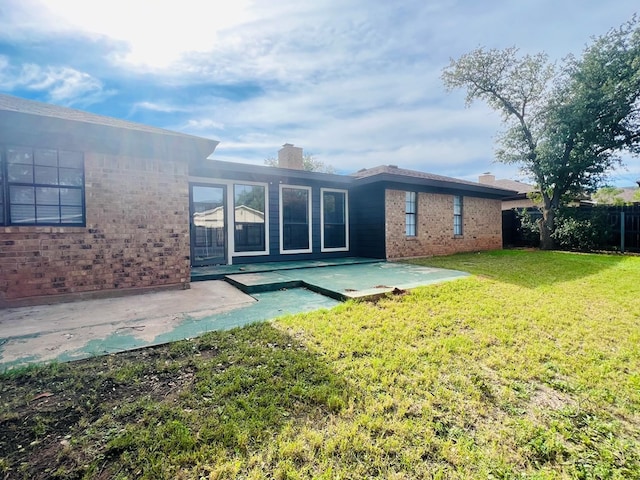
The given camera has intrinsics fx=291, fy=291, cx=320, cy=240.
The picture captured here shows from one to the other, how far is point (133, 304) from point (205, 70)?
659cm

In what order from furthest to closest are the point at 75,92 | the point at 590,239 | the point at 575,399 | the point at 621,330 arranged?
the point at 590,239 → the point at 75,92 → the point at 621,330 → the point at 575,399

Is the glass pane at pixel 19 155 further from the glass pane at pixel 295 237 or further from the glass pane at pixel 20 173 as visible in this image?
the glass pane at pixel 295 237

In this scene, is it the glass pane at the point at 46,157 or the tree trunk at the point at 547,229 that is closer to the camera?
the glass pane at the point at 46,157

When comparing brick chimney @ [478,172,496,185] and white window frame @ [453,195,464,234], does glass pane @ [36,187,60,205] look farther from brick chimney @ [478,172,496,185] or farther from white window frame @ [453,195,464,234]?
brick chimney @ [478,172,496,185]

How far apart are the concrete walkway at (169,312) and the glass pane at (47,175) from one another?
1962mm

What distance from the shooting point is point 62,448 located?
1626 millimetres

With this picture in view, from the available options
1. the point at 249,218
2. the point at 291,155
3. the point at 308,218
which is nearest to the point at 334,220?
the point at 308,218

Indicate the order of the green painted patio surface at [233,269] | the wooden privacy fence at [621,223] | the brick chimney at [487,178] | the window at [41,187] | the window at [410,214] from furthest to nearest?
the brick chimney at [487,178] < the wooden privacy fence at [621,223] < the window at [410,214] < the green painted patio surface at [233,269] < the window at [41,187]

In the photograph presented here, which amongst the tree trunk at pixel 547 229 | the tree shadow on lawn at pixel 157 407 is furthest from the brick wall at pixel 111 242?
the tree trunk at pixel 547 229

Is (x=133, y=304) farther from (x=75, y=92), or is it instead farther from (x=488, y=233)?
(x=488, y=233)

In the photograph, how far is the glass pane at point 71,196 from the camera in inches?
187

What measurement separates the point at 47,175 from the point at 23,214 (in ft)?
2.28

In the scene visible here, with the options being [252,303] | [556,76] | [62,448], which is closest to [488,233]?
[556,76]

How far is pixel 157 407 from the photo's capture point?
6.48ft
